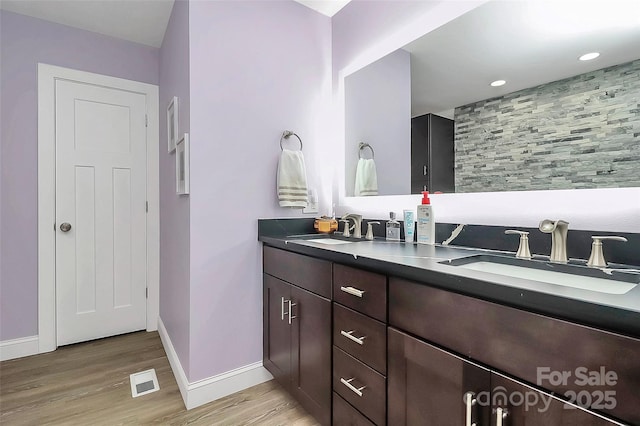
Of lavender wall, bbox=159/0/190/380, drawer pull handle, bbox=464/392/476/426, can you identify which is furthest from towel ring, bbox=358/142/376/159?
drawer pull handle, bbox=464/392/476/426

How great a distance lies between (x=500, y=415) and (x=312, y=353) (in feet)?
2.84

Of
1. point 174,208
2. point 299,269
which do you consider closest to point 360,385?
point 299,269

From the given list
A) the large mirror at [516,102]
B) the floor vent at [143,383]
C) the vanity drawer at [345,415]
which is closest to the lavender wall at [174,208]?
the floor vent at [143,383]

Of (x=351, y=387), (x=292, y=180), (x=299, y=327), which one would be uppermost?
(x=292, y=180)

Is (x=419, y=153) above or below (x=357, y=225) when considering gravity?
above

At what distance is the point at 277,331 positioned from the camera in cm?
177

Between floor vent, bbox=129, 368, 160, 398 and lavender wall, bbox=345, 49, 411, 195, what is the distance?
1725 mm

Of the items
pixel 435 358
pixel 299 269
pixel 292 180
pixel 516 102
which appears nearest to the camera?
pixel 435 358

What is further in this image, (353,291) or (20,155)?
(20,155)

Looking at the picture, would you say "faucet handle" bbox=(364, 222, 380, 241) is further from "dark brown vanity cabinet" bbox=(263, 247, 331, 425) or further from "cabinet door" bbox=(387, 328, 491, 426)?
"cabinet door" bbox=(387, 328, 491, 426)

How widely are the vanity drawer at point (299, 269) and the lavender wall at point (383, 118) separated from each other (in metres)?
0.70

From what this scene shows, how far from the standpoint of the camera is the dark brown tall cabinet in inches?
61.1

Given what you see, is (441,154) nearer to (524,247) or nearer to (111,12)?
(524,247)

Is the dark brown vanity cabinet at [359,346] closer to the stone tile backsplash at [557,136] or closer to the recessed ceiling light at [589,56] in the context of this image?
the stone tile backsplash at [557,136]
